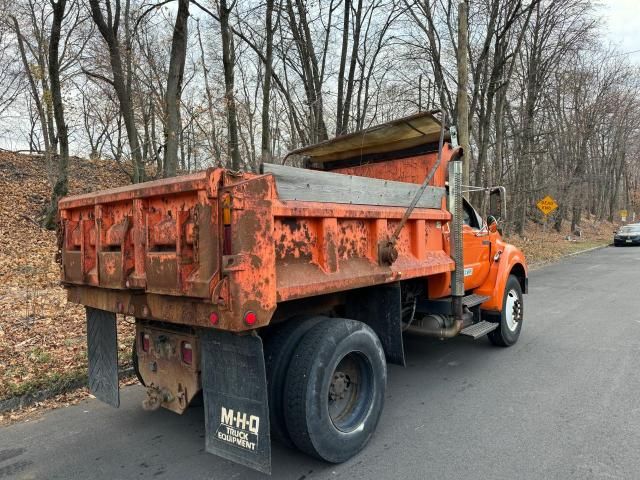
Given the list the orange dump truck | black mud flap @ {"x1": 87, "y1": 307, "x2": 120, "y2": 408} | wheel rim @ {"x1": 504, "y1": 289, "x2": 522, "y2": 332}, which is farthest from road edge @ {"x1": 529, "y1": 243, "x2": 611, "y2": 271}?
black mud flap @ {"x1": 87, "y1": 307, "x2": 120, "y2": 408}

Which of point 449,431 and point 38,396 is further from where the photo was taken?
point 38,396

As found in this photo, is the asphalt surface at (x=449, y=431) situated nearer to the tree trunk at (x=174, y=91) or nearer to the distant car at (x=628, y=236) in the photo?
the tree trunk at (x=174, y=91)

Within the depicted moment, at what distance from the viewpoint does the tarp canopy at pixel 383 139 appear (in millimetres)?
4688

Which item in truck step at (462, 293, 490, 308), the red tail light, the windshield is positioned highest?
the windshield

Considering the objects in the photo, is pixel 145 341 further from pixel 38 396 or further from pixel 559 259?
pixel 559 259

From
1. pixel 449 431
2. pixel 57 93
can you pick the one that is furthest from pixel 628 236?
pixel 57 93

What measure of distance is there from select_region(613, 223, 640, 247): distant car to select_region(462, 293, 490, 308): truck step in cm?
2696

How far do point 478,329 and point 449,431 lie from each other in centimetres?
172

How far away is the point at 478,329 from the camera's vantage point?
5098mm

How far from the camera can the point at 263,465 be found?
8.70ft

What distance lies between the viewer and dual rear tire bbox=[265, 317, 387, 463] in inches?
115

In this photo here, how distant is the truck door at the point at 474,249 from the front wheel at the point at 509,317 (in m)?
0.50

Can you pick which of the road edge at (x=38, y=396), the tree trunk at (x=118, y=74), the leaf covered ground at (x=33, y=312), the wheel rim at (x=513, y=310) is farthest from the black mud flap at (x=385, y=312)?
the tree trunk at (x=118, y=74)

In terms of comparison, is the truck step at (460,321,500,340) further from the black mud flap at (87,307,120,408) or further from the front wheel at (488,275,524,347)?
the black mud flap at (87,307,120,408)
